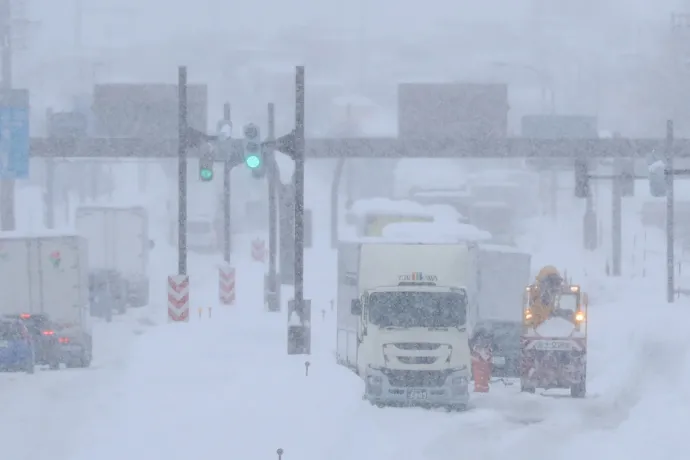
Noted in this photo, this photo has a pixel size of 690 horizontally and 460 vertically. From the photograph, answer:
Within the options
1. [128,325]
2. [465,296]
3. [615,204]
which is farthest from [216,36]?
[465,296]

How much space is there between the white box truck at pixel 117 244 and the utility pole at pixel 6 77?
8669mm

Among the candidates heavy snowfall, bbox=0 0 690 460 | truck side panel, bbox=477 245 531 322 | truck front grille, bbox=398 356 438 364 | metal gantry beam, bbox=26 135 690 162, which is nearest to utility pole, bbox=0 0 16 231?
heavy snowfall, bbox=0 0 690 460

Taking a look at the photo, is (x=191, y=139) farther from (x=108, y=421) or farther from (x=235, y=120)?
(x=235, y=120)

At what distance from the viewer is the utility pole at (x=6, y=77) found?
4934 centimetres

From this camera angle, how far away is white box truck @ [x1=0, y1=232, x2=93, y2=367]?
26.2m

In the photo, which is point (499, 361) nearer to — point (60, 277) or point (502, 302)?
point (502, 302)

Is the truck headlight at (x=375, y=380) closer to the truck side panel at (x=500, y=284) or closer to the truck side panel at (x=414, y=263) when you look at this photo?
the truck side panel at (x=414, y=263)

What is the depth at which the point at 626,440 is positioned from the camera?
54.6 feet

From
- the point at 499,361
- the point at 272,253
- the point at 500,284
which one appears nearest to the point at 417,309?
the point at 499,361

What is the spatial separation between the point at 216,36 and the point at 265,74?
19.1 metres

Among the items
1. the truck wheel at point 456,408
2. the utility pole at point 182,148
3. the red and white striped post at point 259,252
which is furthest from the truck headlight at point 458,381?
the red and white striped post at point 259,252

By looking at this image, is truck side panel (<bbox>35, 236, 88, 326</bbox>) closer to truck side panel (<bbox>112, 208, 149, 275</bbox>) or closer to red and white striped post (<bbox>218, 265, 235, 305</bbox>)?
red and white striped post (<bbox>218, 265, 235, 305</bbox>)

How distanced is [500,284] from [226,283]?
15336 mm

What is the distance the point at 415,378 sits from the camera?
20.3 m
